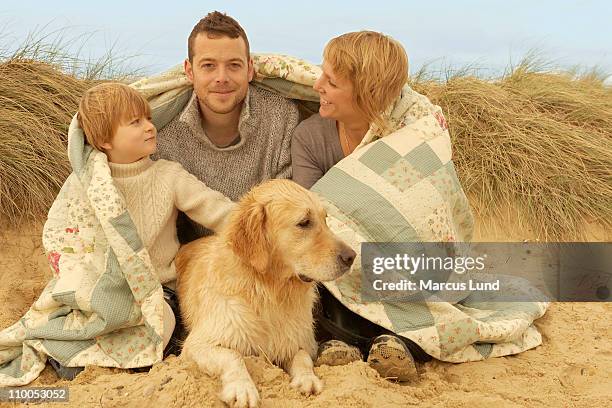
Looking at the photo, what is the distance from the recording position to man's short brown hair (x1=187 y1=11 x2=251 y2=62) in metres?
4.79

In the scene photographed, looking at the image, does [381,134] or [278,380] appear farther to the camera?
[381,134]

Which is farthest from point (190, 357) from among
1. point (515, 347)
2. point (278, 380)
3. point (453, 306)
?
point (515, 347)

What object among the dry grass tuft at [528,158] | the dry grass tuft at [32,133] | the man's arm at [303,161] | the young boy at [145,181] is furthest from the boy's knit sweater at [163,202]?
the dry grass tuft at [528,158]

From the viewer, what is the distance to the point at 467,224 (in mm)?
4918

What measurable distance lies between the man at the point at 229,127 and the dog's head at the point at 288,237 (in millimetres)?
1400

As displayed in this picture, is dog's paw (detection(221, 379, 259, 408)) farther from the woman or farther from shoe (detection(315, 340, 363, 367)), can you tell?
the woman

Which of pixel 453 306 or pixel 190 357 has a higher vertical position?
pixel 453 306

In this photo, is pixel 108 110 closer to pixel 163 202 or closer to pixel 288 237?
pixel 163 202

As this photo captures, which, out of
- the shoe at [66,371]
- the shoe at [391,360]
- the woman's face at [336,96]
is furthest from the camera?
the woman's face at [336,96]

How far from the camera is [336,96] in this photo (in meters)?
4.41

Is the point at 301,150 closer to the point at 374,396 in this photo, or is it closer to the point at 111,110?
the point at 111,110

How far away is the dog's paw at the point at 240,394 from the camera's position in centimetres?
321

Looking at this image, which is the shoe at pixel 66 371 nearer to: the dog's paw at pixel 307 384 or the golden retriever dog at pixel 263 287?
the golden retriever dog at pixel 263 287

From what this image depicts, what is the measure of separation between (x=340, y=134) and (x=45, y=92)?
383 centimetres
